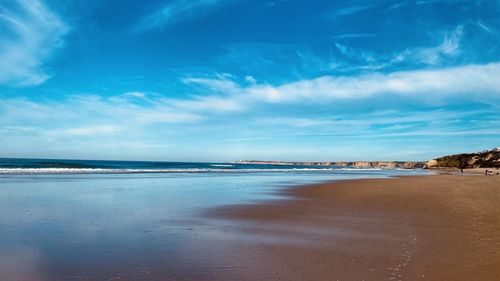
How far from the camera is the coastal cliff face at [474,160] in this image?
81.7 m

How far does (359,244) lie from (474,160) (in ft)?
300

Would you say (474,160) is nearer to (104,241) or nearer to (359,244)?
(359,244)

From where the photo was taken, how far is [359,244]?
7.95 meters

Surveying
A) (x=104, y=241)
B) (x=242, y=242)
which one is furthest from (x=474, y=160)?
(x=104, y=241)

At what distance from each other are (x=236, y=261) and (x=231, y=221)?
4.31 metres

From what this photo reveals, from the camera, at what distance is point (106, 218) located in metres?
10.5

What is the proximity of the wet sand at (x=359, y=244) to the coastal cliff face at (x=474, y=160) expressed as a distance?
8108 centimetres

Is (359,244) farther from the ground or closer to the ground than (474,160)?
closer to the ground

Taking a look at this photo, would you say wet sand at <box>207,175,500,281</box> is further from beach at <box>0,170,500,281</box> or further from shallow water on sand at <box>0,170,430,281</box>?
shallow water on sand at <box>0,170,430,281</box>

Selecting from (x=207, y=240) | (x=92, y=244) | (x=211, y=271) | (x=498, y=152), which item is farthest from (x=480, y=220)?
(x=498, y=152)

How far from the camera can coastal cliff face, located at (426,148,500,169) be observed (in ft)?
268

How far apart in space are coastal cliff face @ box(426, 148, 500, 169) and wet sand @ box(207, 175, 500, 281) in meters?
81.1

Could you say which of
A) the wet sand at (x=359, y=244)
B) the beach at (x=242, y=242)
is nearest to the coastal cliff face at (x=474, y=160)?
the wet sand at (x=359, y=244)

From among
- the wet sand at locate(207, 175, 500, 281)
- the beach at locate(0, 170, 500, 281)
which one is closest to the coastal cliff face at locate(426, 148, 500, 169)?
the wet sand at locate(207, 175, 500, 281)
